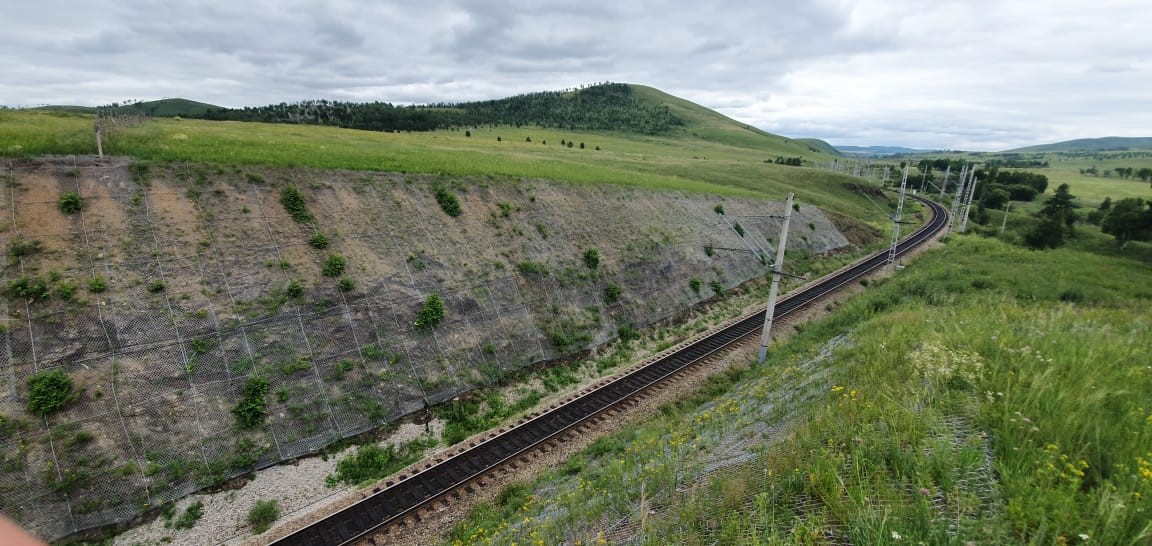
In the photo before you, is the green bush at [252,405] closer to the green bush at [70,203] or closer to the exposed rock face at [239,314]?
the exposed rock face at [239,314]

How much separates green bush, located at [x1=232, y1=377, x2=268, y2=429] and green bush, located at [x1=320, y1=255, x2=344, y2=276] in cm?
512

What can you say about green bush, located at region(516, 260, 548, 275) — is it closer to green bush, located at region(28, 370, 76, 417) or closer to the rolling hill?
the rolling hill

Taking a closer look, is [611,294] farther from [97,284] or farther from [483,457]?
[97,284]

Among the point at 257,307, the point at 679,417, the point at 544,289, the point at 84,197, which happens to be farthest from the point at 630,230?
the point at 84,197

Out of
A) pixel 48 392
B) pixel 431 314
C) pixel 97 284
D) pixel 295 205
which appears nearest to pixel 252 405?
pixel 48 392

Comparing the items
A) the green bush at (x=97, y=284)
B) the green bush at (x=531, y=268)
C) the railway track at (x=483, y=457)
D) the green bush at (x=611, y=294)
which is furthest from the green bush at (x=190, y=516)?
the green bush at (x=611, y=294)

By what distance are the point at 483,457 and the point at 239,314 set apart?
10.2m

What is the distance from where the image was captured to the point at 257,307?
17.7m

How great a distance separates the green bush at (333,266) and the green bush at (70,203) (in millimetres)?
8244

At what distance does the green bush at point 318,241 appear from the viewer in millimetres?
20500

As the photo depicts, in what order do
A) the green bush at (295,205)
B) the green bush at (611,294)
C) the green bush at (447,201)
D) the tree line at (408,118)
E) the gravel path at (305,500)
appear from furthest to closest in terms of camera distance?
the tree line at (408,118) → the green bush at (611,294) → the green bush at (447,201) → the green bush at (295,205) → the gravel path at (305,500)

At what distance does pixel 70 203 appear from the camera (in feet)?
56.5

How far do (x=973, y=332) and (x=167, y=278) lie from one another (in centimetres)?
2496

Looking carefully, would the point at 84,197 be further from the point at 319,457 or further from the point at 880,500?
the point at 880,500
